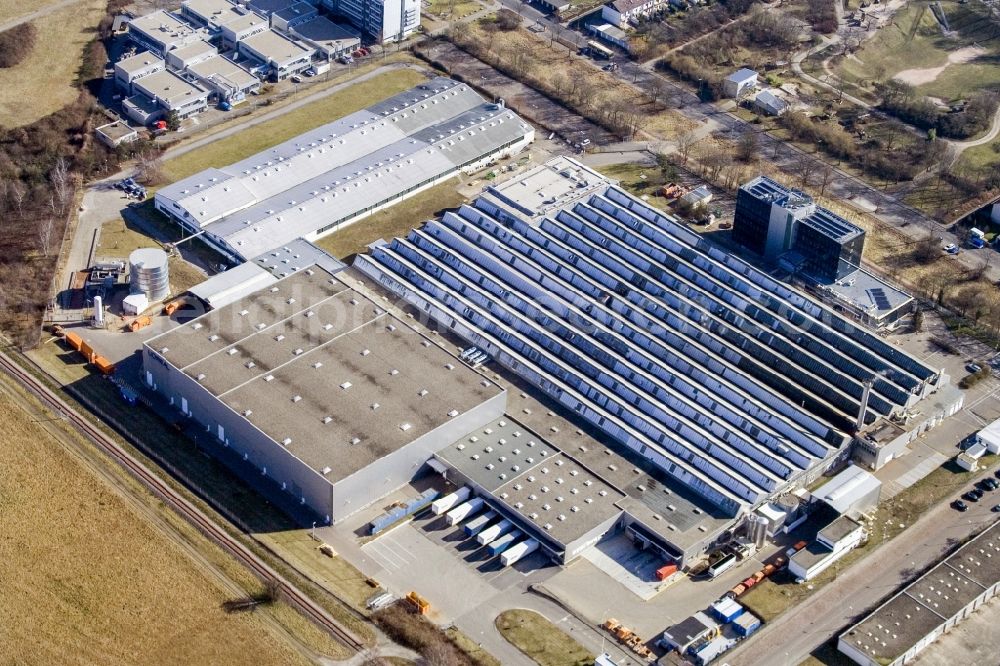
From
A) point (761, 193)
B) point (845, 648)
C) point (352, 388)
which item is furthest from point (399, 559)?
point (761, 193)

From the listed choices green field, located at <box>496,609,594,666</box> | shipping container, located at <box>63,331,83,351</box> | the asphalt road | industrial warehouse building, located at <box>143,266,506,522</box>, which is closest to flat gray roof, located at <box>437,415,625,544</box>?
industrial warehouse building, located at <box>143,266,506,522</box>

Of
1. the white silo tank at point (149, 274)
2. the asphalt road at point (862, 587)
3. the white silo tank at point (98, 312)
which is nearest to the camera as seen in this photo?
the asphalt road at point (862, 587)

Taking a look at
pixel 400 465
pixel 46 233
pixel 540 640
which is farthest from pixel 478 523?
pixel 46 233

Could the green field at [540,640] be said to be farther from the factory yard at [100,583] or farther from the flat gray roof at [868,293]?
the flat gray roof at [868,293]

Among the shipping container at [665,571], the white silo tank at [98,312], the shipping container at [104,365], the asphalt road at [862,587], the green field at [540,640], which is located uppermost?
the white silo tank at [98,312]

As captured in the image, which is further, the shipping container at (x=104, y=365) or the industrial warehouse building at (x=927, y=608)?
the shipping container at (x=104, y=365)

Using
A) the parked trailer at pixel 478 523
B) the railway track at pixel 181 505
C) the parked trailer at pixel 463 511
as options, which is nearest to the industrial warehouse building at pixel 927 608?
the parked trailer at pixel 478 523

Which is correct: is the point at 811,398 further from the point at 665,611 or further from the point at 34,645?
the point at 34,645
